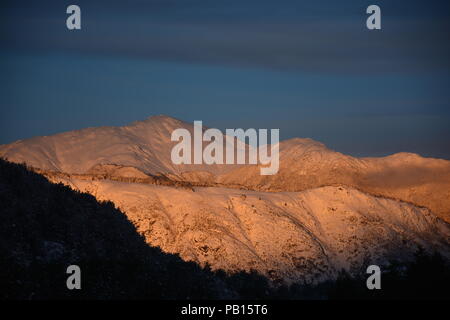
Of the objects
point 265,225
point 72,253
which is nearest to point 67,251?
point 72,253

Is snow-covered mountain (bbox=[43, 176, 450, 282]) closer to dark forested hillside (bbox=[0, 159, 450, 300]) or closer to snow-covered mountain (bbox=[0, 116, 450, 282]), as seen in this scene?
snow-covered mountain (bbox=[0, 116, 450, 282])

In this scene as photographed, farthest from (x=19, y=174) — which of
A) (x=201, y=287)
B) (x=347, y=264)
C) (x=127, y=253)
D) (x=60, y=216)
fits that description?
(x=347, y=264)

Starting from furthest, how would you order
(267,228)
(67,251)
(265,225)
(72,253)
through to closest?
(265,225) < (267,228) < (72,253) < (67,251)

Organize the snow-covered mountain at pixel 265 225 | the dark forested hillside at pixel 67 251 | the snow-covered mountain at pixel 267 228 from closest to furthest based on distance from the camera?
1. the dark forested hillside at pixel 67 251
2. the snow-covered mountain at pixel 267 228
3. the snow-covered mountain at pixel 265 225

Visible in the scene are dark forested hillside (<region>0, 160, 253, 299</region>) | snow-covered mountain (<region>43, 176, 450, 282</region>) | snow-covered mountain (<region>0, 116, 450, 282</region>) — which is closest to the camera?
dark forested hillside (<region>0, 160, 253, 299</region>)

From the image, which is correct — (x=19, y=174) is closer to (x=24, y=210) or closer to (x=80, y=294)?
(x=24, y=210)

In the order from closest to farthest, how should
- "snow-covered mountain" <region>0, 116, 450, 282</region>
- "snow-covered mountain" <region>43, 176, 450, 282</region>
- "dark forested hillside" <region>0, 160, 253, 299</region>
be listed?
"dark forested hillside" <region>0, 160, 253, 299</region>
"snow-covered mountain" <region>43, 176, 450, 282</region>
"snow-covered mountain" <region>0, 116, 450, 282</region>

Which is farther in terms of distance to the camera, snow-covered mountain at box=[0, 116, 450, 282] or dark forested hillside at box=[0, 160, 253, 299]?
snow-covered mountain at box=[0, 116, 450, 282]

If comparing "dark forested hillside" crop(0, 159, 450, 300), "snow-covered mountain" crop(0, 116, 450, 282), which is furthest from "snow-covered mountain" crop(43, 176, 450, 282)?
"dark forested hillside" crop(0, 159, 450, 300)

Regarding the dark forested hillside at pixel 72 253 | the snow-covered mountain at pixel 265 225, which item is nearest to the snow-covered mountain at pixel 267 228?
the snow-covered mountain at pixel 265 225

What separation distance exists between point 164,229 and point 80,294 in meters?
46.9

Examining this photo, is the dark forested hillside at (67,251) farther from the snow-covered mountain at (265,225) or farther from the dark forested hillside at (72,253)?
the snow-covered mountain at (265,225)

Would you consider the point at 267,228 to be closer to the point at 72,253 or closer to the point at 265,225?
the point at 265,225
